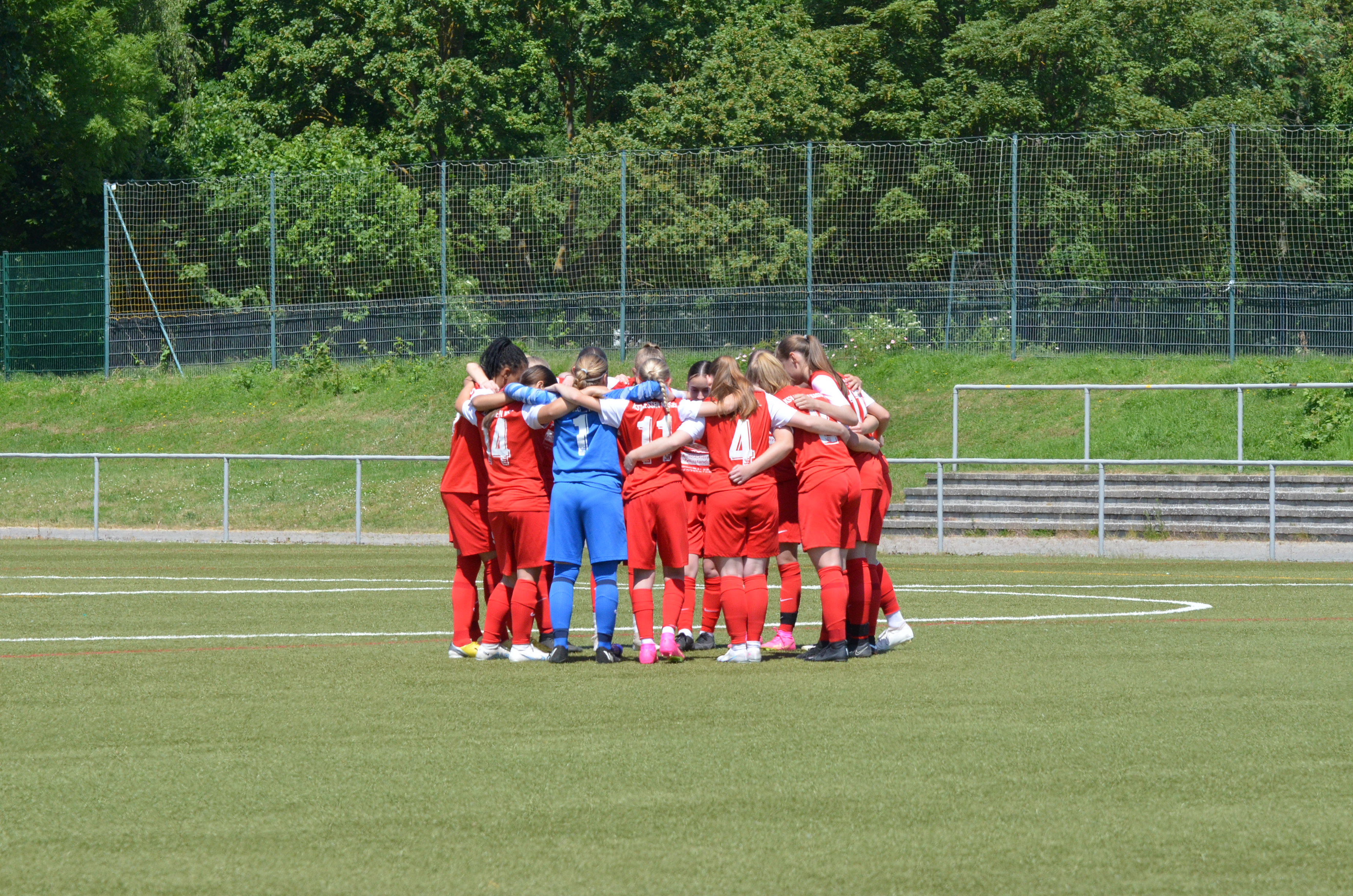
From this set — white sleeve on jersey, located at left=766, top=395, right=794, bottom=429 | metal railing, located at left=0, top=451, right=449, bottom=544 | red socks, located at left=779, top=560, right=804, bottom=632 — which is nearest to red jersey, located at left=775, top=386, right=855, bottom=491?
white sleeve on jersey, located at left=766, top=395, right=794, bottom=429

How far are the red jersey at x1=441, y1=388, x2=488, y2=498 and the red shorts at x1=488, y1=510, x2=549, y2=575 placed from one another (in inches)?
11.1

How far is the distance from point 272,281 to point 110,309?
3.45 m

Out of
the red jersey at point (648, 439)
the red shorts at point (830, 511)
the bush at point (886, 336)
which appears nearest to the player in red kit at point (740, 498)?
the red jersey at point (648, 439)

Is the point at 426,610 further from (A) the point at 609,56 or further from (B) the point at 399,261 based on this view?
(A) the point at 609,56

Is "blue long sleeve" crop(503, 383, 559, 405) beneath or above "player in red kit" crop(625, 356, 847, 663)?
above

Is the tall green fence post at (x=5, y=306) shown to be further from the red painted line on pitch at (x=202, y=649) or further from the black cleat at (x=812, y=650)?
the black cleat at (x=812, y=650)

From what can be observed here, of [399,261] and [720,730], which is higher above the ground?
[399,261]

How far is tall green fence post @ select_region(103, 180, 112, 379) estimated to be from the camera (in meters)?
31.0

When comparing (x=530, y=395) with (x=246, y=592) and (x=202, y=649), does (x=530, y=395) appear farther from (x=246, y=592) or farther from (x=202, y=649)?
(x=246, y=592)

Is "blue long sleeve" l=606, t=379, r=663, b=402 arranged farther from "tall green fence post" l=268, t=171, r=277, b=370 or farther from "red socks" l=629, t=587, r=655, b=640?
"tall green fence post" l=268, t=171, r=277, b=370

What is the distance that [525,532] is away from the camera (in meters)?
9.02

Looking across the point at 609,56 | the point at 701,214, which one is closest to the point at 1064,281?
the point at 701,214

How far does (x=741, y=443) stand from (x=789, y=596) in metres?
1.40

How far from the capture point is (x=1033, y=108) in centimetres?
3856
